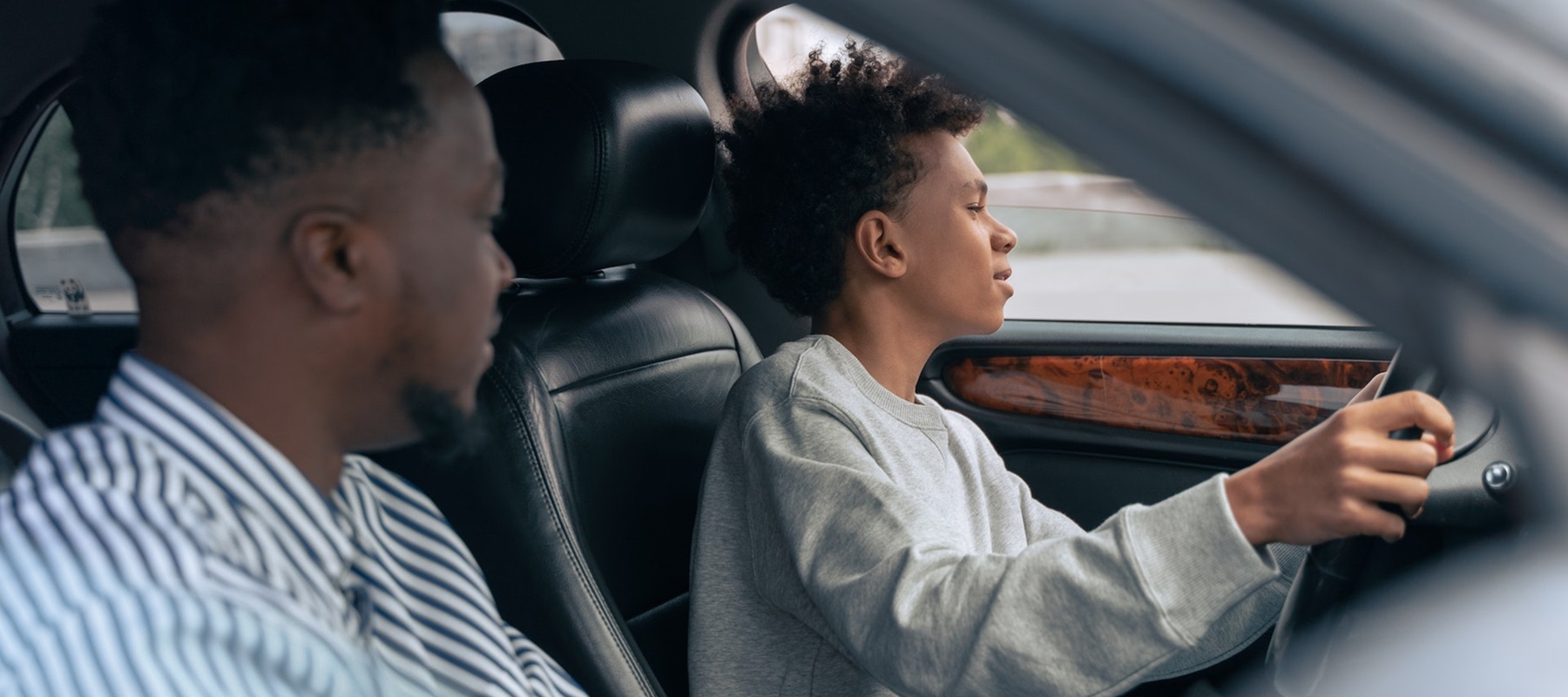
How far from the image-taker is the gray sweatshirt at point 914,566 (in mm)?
1009

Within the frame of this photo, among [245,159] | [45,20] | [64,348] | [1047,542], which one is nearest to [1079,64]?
[245,159]

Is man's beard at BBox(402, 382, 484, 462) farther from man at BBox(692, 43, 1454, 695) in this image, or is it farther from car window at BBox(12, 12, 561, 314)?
car window at BBox(12, 12, 561, 314)

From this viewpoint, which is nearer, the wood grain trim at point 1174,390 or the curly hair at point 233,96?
the curly hair at point 233,96

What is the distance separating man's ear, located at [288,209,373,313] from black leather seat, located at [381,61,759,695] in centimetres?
63

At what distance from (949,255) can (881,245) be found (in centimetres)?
8

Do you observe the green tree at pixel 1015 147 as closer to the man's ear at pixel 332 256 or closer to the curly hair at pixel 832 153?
the curly hair at pixel 832 153

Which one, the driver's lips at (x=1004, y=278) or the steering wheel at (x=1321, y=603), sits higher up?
the driver's lips at (x=1004, y=278)

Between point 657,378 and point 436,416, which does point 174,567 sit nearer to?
point 436,416

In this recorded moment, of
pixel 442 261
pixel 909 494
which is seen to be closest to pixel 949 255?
pixel 909 494

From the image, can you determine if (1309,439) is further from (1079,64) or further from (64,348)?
(64,348)

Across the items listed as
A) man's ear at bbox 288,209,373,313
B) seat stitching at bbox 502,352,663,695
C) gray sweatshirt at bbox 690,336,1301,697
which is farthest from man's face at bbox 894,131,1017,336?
man's ear at bbox 288,209,373,313

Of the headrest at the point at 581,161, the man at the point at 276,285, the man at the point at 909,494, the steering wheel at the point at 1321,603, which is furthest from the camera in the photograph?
the headrest at the point at 581,161

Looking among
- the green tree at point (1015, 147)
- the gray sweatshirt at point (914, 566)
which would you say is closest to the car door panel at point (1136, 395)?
the green tree at point (1015, 147)

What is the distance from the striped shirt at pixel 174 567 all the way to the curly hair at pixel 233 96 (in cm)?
12
